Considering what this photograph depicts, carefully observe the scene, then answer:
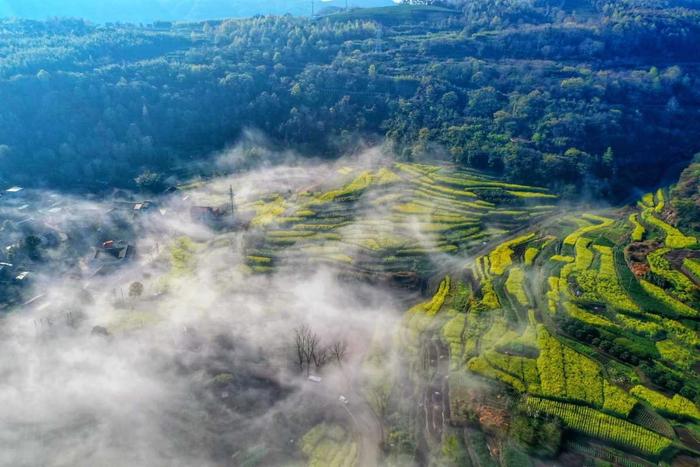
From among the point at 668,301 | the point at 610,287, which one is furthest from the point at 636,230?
the point at 668,301

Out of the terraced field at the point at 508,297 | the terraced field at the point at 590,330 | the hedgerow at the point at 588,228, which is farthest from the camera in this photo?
the hedgerow at the point at 588,228

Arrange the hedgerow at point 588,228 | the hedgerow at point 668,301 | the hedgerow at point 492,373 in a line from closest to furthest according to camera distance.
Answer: the hedgerow at point 492,373 < the hedgerow at point 668,301 < the hedgerow at point 588,228

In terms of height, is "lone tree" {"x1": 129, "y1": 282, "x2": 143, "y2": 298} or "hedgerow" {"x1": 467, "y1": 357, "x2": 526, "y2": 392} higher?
"lone tree" {"x1": 129, "y1": 282, "x2": 143, "y2": 298}

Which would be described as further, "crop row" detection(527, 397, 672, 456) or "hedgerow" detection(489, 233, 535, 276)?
"hedgerow" detection(489, 233, 535, 276)

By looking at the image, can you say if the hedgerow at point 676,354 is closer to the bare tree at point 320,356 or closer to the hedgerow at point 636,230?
the hedgerow at point 636,230

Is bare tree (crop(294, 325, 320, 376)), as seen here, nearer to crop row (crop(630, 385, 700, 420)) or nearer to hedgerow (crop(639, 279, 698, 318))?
crop row (crop(630, 385, 700, 420))

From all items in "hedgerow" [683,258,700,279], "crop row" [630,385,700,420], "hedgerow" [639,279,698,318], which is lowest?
"crop row" [630,385,700,420]

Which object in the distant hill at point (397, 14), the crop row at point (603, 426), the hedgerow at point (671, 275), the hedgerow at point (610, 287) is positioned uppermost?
the distant hill at point (397, 14)

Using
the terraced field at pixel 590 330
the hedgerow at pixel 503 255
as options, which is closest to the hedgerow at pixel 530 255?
the terraced field at pixel 590 330

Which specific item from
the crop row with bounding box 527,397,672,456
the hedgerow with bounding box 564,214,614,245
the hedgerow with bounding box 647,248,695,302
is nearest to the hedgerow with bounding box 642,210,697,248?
the hedgerow with bounding box 647,248,695,302
